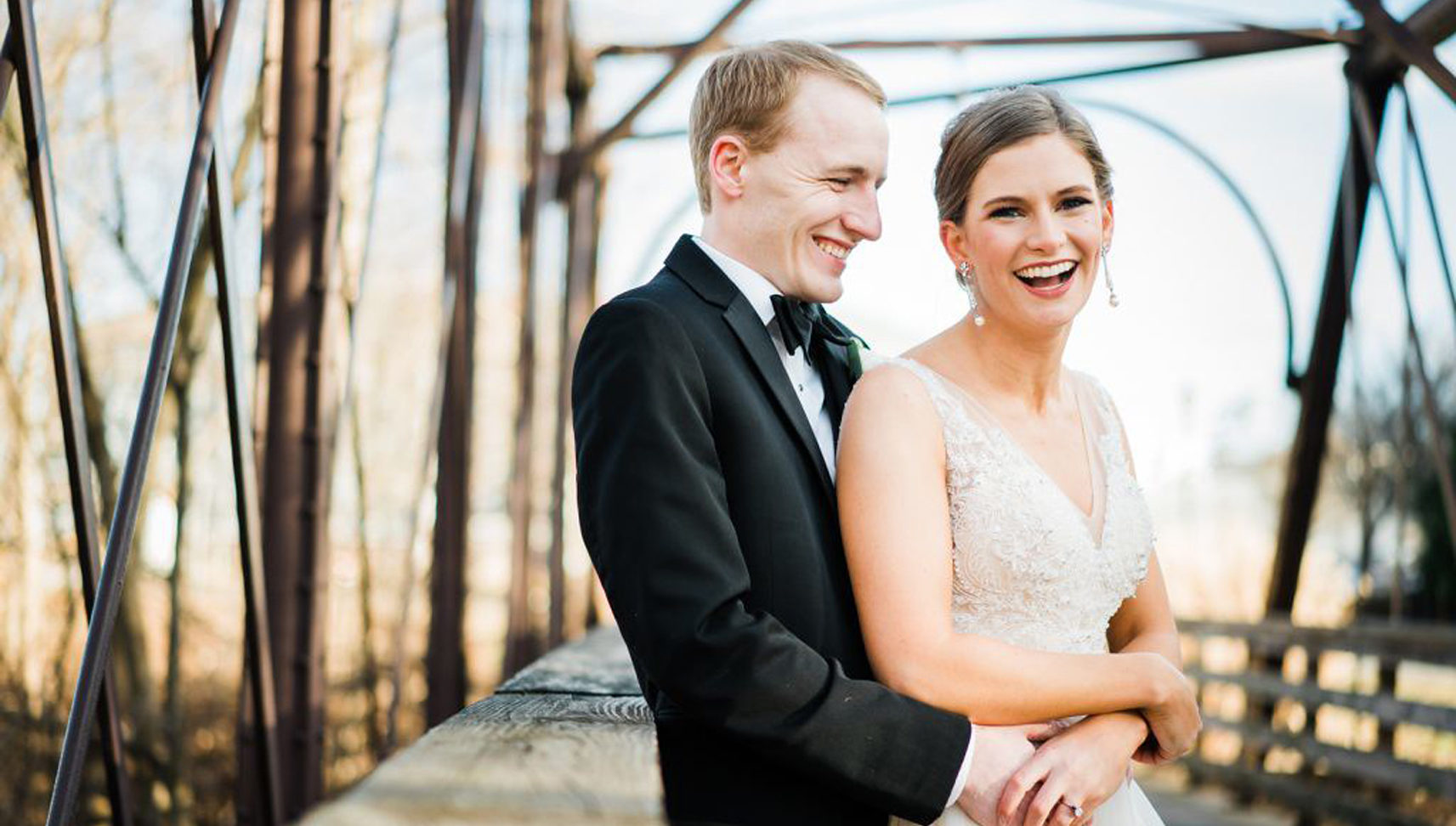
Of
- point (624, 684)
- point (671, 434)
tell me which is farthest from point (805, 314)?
point (624, 684)

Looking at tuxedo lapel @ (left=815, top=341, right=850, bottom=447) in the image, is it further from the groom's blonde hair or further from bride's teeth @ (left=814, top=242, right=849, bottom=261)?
the groom's blonde hair

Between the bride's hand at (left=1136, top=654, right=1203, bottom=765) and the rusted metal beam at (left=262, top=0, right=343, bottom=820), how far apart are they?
191 centimetres

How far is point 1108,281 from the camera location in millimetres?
2160

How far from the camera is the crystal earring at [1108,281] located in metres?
2.11

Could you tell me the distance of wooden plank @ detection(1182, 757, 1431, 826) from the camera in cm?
605

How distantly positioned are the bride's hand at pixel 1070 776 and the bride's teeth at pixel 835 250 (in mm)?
731

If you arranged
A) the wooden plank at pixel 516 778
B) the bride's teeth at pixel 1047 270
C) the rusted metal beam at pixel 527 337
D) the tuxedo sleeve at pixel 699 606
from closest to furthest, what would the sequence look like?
1. the wooden plank at pixel 516 778
2. the tuxedo sleeve at pixel 699 606
3. the bride's teeth at pixel 1047 270
4. the rusted metal beam at pixel 527 337

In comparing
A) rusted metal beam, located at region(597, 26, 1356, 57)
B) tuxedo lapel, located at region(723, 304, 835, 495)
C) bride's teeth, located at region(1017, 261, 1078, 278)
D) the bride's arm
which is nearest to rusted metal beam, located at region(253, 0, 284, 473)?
tuxedo lapel, located at region(723, 304, 835, 495)

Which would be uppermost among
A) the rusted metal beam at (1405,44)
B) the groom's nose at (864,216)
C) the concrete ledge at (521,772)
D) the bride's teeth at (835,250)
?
the rusted metal beam at (1405,44)

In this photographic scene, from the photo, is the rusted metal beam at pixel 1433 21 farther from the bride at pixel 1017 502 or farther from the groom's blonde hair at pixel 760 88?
the groom's blonde hair at pixel 760 88

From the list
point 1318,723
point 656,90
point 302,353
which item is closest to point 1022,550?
point 302,353

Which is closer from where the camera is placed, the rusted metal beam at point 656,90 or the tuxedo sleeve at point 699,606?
the tuxedo sleeve at point 699,606

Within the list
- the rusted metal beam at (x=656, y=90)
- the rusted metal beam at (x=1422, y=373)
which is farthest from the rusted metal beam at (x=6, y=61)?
the rusted metal beam at (x=1422, y=373)

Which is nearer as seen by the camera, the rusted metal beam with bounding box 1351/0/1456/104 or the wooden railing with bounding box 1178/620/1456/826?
the rusted metal beam with bounding box 1351/0/1456/104
